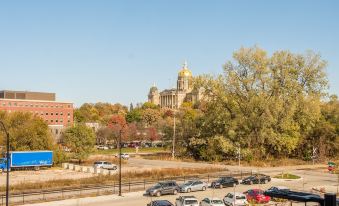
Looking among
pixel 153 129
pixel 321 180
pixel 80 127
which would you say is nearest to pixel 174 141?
pixel 80 127

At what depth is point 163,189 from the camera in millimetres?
37469

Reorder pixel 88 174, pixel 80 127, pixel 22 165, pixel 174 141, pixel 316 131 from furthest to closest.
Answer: pixel 174 141, pixel 316 131, pixel 80 127, pixel 22 165, pixel 88 174

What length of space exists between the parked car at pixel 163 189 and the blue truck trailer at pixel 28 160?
1051 inches

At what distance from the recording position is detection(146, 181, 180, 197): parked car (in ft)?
121

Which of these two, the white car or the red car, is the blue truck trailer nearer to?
the white car

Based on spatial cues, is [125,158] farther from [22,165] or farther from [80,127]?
[22,165]

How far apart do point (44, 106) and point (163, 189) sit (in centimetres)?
9569

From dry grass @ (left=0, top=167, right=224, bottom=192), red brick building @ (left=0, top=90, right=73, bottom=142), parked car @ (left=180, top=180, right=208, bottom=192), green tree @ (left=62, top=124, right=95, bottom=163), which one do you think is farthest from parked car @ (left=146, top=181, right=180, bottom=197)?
red brick building @ (left=0, top=90, right=73, bottom=142)

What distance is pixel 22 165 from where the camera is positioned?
189 feet

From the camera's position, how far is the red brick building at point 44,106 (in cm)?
12262

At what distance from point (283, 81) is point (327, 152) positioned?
597 inches

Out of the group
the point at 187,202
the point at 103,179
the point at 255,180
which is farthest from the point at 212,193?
the point at 103,179

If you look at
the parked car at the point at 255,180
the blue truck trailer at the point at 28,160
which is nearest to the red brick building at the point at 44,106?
the blue truck trailer at the point at 28,160

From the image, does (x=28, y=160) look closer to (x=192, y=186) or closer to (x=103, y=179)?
(x=103, y=179)
